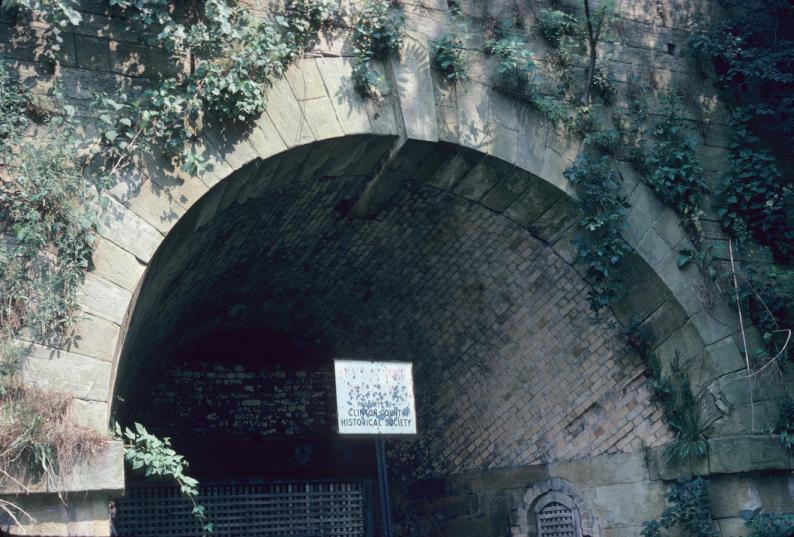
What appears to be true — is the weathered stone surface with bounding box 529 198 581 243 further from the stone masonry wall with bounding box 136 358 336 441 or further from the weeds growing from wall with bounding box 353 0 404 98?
the stone masonry wall with bounding box 136 358 336 441

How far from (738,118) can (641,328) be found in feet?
6.82

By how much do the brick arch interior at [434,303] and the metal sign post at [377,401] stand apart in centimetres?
137

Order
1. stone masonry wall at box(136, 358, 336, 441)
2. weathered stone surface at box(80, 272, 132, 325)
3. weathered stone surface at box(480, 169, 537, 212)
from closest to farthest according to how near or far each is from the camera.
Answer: weathered stone surface at box(80, 272, 132, 325), weathered stone surface at box(480, 169, 537, 212), stone masonry wall at box(136, 358, 336, 441)

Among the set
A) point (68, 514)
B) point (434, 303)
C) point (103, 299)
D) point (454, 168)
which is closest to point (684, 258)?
point (454, 168)

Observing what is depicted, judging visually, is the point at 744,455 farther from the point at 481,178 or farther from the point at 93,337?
the point at 93,337

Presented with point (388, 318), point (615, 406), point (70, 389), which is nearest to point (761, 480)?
point (615, 406)

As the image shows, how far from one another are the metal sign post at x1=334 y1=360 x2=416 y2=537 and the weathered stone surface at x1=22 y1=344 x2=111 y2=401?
207cm

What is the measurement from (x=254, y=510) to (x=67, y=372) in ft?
15.1

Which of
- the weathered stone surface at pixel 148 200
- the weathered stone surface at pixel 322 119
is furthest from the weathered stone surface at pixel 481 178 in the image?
the weathered stone surface at pixel 148 200

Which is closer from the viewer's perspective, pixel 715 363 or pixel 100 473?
pixel 100 473

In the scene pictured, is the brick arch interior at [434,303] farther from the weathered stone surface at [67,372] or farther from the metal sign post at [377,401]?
the metal sign post at [377,401]

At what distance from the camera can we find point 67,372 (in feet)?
17.9

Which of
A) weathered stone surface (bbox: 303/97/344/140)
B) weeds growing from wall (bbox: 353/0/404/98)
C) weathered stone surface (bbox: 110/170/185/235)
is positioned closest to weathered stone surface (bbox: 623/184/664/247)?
weeds growing from wall (bbox: 353/0/404/98)

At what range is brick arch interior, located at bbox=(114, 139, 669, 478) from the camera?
299 inches
